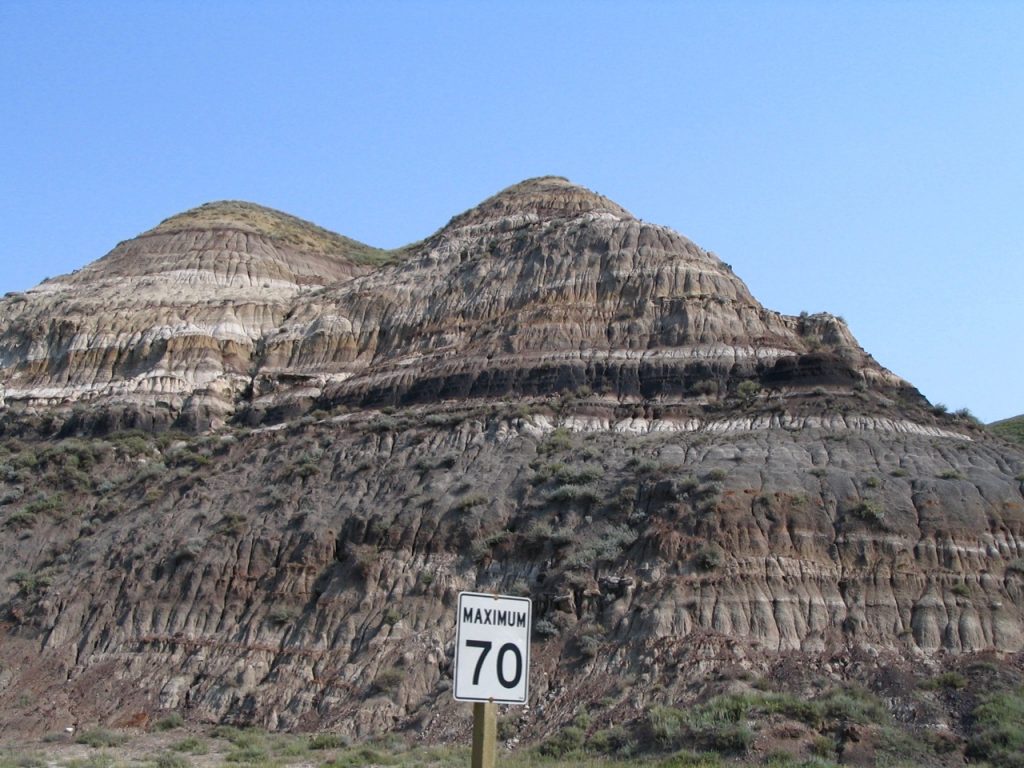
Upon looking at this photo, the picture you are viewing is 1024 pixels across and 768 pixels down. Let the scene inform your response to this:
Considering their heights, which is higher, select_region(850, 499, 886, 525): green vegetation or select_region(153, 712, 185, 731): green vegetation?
select_region(850, 499, 886, 525): green vegetation

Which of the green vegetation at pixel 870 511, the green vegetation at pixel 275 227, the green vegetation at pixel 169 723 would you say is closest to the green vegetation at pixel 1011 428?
the green vegetation at pixel 870 511

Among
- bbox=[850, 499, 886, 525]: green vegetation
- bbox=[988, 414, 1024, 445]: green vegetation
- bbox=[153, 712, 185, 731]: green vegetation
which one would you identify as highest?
bbox=[988, 414, 1024, 445]: green vegetation

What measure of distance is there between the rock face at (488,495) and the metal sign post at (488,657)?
23.0 m

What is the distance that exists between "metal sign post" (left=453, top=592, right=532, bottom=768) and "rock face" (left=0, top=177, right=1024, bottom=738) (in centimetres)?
2298

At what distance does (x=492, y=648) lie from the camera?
834 centimetres

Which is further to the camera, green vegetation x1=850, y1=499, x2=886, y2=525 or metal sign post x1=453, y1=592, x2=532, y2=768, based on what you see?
green vegetation x1=850, y1=499, x2=886, y2=525

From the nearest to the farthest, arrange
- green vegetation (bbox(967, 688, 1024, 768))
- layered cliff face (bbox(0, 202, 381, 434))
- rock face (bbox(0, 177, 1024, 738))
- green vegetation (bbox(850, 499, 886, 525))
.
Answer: green vegetation (bbox(967, 688, 1024, 768))
rock face (bbox(0, 177, 1024, 738))
green vegetation (bbox(850, 499, 886, 525))
layered cliff face (bbox(0, 202, 381, 434))

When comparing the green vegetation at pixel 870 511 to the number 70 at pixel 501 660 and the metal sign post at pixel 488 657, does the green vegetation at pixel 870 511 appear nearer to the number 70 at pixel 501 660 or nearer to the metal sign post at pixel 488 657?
the metal sign post at pixel 488 657

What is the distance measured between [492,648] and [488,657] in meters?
0.07

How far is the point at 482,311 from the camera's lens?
5338 cm

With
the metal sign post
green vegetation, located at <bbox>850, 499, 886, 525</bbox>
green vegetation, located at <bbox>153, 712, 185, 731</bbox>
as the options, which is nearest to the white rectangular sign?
the metal sign post

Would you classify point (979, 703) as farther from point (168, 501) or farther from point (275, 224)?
point (275, 224)

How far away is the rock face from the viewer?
33.2 m

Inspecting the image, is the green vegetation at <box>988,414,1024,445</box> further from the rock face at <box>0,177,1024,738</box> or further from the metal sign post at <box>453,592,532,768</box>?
the metal sign post at <box>453,592,532,768</box>
